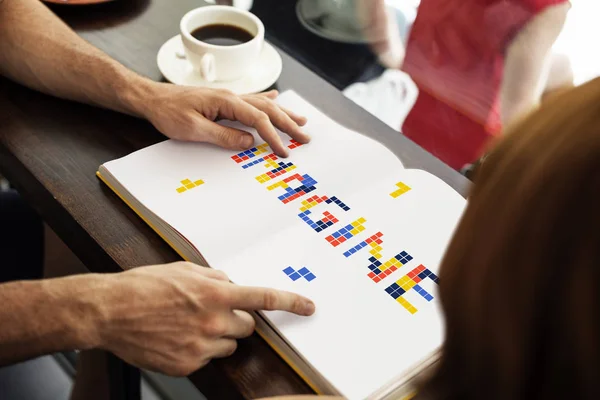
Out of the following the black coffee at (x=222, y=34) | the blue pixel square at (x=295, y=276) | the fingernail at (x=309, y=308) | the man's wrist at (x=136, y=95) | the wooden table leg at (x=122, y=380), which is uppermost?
the black coffee at (x=222, y=34)

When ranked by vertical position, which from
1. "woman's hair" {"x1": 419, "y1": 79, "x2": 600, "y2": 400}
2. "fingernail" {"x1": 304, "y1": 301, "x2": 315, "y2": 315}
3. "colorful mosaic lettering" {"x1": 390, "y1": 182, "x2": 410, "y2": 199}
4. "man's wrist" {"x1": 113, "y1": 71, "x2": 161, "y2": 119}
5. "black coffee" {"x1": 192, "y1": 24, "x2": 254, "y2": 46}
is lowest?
"fingernail" {"x1": 304, "y1": 301, "x2": 315, "y2": 315}

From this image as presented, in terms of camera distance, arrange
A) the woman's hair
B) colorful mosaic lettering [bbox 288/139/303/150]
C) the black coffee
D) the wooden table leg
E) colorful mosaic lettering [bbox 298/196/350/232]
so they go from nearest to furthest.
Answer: the woman's hair < colorful mosaic lettering [bbox 298/196/350/232] < colorful mosaic lettering [bbox 288/139/303/150] < the black coffee < the wooden table leg

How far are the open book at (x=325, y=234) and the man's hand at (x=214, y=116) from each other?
0.02 metres

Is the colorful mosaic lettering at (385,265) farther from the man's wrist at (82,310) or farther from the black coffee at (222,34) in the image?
the black coffee at (222,34)

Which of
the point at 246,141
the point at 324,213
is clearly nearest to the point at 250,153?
the point at 246,141

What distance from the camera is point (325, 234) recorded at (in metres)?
0.69

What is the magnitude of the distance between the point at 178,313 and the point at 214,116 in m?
0.31

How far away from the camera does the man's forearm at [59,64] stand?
840mm

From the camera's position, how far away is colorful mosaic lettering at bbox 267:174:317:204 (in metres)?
0.73

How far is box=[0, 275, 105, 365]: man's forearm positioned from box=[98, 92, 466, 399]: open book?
12 centimetres

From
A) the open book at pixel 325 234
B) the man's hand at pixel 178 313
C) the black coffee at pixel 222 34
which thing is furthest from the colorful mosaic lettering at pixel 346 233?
the black coffee at pixel 222 34

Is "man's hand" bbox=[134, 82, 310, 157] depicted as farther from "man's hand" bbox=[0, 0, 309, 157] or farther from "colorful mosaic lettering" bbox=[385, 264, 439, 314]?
"colorful mosaic lettering" bbox=[385, 264, 439, 314]

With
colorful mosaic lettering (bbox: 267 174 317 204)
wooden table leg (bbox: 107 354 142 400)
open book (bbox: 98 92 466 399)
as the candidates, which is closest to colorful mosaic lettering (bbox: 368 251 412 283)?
open book (bbox: 98 92 466 399)

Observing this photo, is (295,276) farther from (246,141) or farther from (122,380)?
(122,380)
